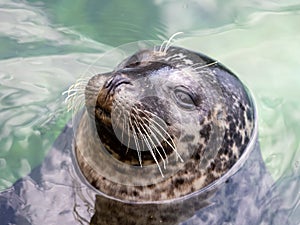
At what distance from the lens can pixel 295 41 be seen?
606cm

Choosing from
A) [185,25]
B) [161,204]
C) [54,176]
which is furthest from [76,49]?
[161,204]

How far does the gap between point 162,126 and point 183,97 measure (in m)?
0.22

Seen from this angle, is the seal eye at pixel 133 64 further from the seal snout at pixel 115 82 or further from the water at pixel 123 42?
the water at pixel 123 42

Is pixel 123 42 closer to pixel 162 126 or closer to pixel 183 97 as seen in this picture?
pixel 183 97

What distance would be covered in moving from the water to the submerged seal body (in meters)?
0.71

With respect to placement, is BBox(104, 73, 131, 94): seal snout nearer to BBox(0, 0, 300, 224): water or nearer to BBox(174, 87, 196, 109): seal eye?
BBox(174, 87, 196, 109): seal eye

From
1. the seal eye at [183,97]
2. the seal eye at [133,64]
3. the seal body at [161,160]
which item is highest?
the seal eye at [133,64]

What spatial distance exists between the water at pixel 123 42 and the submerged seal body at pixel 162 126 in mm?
709

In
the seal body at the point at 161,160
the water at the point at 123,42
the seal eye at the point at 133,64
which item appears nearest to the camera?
the seal body at the point at 161,160

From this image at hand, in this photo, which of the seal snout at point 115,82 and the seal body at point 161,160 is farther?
the seal body at point 161,160

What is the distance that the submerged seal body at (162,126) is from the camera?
12.3ft

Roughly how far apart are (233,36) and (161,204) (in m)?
2.23

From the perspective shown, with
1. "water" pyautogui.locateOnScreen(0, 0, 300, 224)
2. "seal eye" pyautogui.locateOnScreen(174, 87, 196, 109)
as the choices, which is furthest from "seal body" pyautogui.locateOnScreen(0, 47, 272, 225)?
"water" pyautogui.locateOnScreen(0, 0, 300, 224)

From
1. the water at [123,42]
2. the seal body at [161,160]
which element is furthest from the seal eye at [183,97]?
the water at [123,42]
